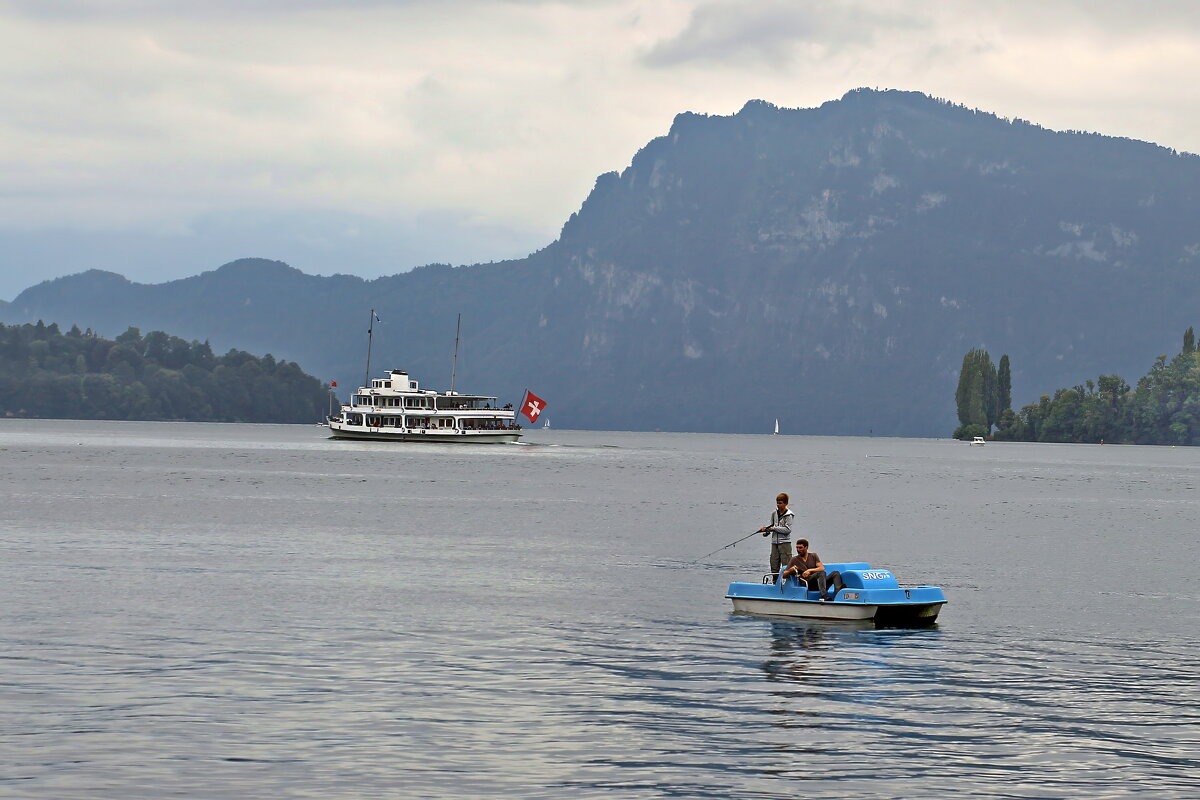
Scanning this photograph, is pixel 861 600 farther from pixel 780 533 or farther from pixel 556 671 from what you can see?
pixel 556 671

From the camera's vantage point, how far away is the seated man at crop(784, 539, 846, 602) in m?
42.3

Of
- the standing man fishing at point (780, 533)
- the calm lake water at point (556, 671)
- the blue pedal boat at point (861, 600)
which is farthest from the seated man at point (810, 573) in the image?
the calm lake water at point (556, 671)

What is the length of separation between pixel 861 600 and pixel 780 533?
3033mm

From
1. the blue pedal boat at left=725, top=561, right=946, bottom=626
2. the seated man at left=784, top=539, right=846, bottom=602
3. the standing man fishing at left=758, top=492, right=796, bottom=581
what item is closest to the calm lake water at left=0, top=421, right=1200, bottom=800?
the blue pedal boat at left=725, top=561, right=946, bottom=626

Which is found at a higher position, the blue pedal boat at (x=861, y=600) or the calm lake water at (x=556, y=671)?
the blue pedal boat at (x=861, y=600)

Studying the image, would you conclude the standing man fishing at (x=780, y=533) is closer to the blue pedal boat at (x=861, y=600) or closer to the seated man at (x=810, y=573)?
the seated man at (x=810, y=573)

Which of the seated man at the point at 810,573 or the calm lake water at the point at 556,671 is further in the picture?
the seated man at the point at 810,573

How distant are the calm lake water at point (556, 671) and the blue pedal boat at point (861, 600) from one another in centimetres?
66

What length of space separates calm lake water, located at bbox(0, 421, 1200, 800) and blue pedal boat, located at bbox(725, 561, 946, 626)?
0.66 meters

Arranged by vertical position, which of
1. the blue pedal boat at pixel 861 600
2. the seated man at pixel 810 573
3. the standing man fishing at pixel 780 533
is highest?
the standing man fishing at pixel 780 533

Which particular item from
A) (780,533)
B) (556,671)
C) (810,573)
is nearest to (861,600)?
(810,573)

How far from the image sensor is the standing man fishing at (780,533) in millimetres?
42500

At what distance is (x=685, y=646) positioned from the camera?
38.8 metres

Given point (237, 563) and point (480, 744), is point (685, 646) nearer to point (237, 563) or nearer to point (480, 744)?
point (480, 744)
